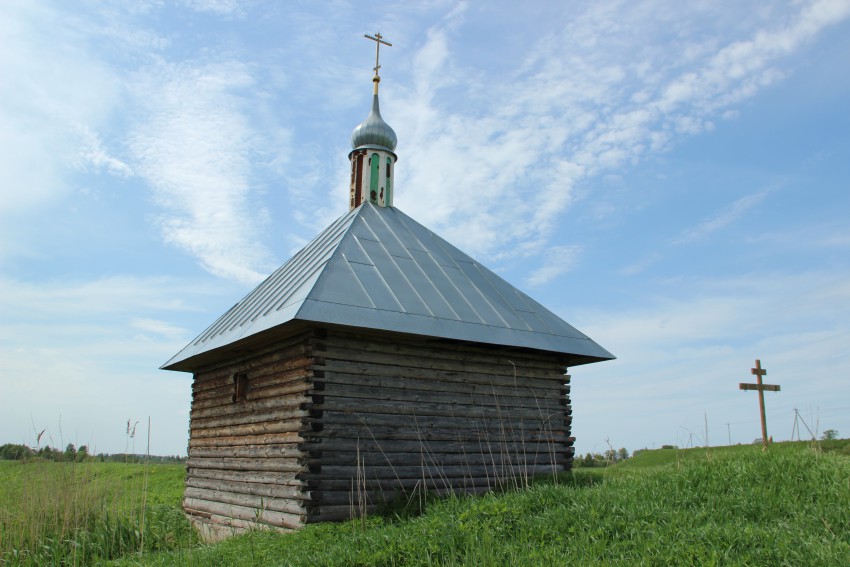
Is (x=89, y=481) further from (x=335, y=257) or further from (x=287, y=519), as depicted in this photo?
(x=335, y=257)

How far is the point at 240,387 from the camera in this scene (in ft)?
40.4

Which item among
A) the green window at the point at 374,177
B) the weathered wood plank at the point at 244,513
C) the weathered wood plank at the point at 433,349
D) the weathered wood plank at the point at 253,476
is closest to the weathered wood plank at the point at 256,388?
the weathered wood plank at the point at 433,349

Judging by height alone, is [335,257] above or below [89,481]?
above

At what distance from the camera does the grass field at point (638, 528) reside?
582cm

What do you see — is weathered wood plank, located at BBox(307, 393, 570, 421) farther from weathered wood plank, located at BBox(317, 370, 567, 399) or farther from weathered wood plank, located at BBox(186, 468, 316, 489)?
weathered wood plank, located at BBox(186, 468, 316, 489)

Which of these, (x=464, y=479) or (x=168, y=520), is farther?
(x=168, y=520)

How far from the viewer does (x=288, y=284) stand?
12.6m

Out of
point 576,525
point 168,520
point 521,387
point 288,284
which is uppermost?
point 288,284

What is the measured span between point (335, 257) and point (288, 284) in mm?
1308

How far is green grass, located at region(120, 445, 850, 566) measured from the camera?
5812 millimetres

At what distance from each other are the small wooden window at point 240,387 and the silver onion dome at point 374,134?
6608 mm

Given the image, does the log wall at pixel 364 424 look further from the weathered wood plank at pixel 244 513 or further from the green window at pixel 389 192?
the green window at pixel 389 192

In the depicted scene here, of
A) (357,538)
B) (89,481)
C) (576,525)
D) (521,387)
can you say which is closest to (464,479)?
(521,387)

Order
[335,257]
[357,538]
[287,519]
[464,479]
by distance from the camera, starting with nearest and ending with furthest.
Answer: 1. [357,538]
2. [287,519]
3. [464,479]
4. [335,257]
